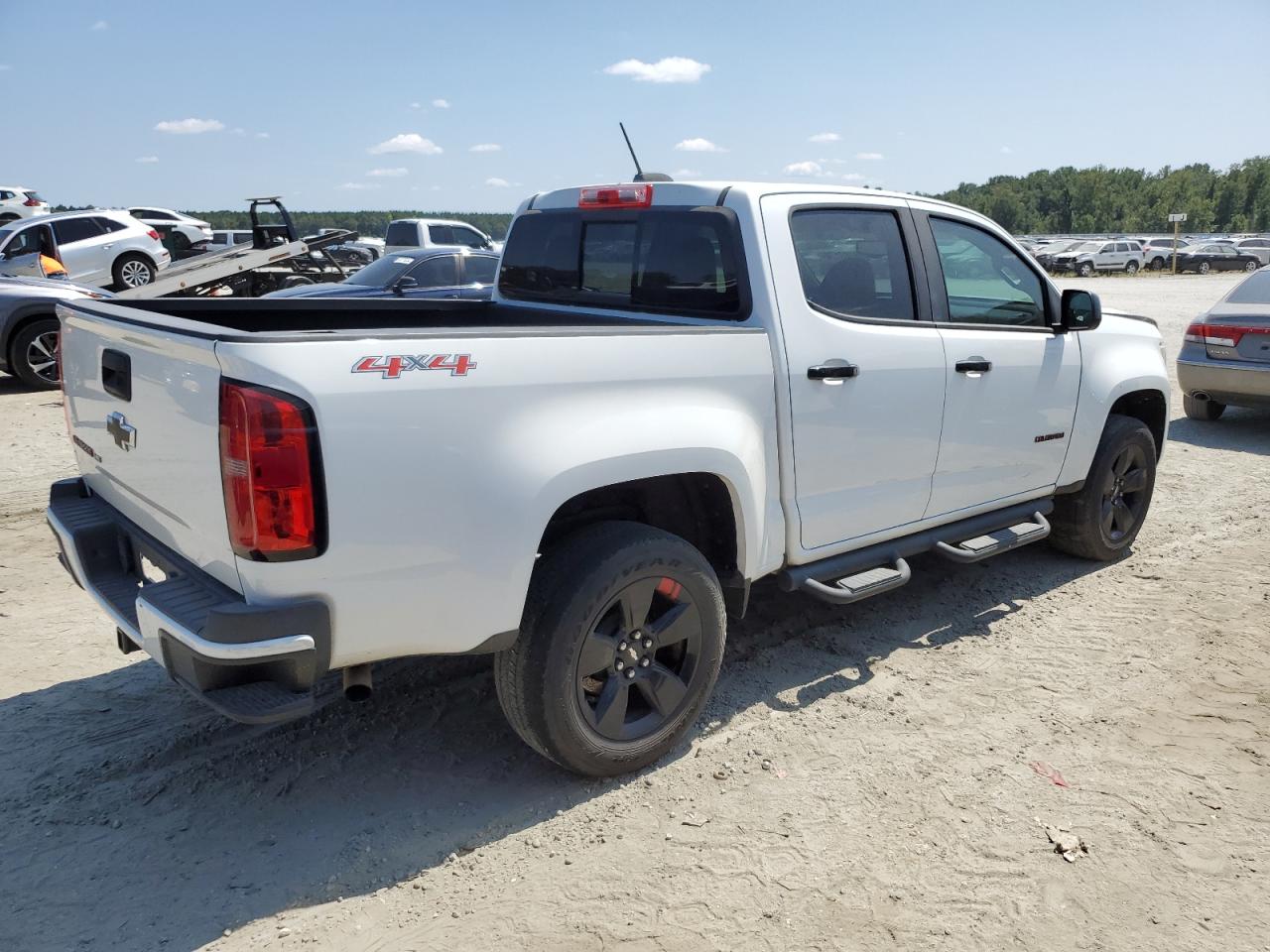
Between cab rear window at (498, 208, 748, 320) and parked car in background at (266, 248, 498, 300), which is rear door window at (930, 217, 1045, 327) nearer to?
cab rear window at (498, 208, 748, 320)

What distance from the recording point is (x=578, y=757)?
3152 millimetres

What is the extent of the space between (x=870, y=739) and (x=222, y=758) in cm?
235

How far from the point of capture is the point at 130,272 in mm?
19500

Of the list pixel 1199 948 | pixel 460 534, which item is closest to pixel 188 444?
pixel 460 534

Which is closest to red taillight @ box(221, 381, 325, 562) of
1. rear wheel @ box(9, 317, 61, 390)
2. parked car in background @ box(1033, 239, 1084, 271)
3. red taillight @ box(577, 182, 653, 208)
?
red taillight @ box(577, 182, 653, 208)

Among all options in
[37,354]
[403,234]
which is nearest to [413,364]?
[37,354]

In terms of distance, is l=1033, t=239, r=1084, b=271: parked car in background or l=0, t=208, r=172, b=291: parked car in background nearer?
l=0, t=208, r=172, b=291: parked car in background

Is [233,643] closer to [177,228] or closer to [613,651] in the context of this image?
[613,651]

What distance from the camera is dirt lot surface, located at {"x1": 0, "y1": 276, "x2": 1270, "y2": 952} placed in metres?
2.67

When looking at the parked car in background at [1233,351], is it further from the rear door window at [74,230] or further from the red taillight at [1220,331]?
the rear door window at [74,230]

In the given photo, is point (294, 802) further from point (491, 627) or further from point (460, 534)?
point (460, 534)

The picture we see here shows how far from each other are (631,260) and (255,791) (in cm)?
248

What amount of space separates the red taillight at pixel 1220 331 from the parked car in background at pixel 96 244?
53.9ft

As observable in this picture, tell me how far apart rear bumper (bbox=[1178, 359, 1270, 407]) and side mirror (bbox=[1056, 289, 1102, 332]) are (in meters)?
5.25
